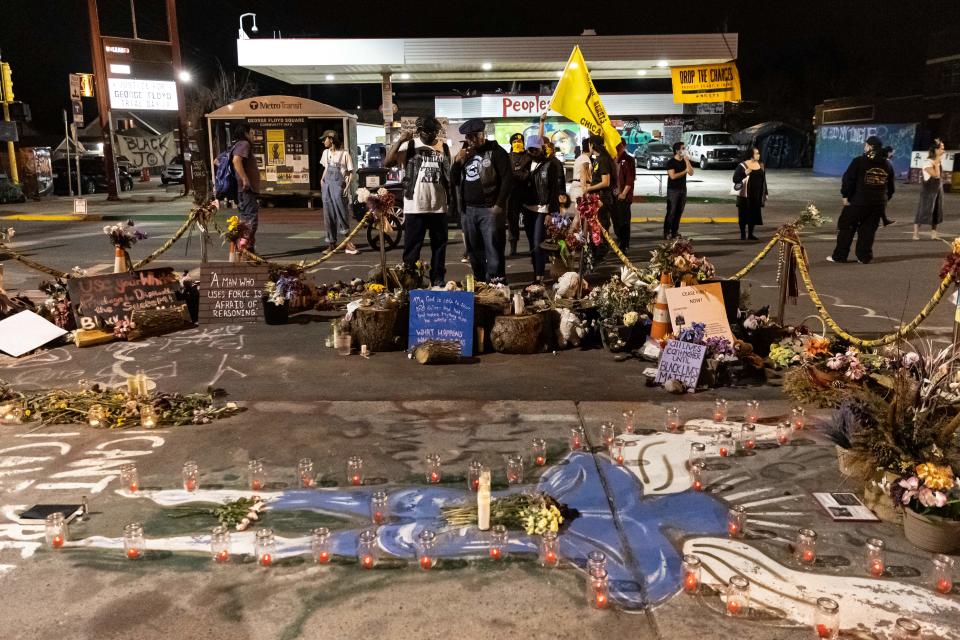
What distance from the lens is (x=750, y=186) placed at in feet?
45.1

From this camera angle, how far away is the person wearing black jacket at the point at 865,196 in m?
11.3

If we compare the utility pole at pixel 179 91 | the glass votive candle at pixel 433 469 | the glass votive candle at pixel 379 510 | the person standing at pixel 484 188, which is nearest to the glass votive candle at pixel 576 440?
the glass votive candle at pixel 433 469

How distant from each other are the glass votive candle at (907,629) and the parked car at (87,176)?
1245 inches

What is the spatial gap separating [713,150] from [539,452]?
121 ft

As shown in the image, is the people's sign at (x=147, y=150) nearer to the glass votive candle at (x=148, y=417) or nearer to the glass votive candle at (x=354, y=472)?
the glass votive candle at (x=148, y=417)

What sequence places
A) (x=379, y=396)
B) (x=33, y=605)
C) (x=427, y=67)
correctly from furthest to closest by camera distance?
(x=427, y=67) < (x=379, y=396) < (x=33, y=605)

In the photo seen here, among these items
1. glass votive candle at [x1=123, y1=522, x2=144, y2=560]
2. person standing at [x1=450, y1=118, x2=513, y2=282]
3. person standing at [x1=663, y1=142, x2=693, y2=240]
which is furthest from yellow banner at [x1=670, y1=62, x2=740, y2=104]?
glass votive candle at [x1=123, y1=522, x2=144, y2=560]

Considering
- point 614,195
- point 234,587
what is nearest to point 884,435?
point 234,587

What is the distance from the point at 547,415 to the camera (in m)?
Result: 5.77

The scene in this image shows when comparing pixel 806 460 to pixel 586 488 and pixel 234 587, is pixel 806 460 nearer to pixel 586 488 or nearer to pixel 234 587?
pixel 586 488

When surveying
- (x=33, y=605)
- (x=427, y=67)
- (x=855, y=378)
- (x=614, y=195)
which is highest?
(x=427, y=67)

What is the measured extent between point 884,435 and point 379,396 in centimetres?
373

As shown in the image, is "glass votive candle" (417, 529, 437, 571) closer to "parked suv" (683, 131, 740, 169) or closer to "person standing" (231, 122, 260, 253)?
"person standing" (231, 122, 260, 253)

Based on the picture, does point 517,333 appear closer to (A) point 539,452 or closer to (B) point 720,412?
(B) point 720,412
